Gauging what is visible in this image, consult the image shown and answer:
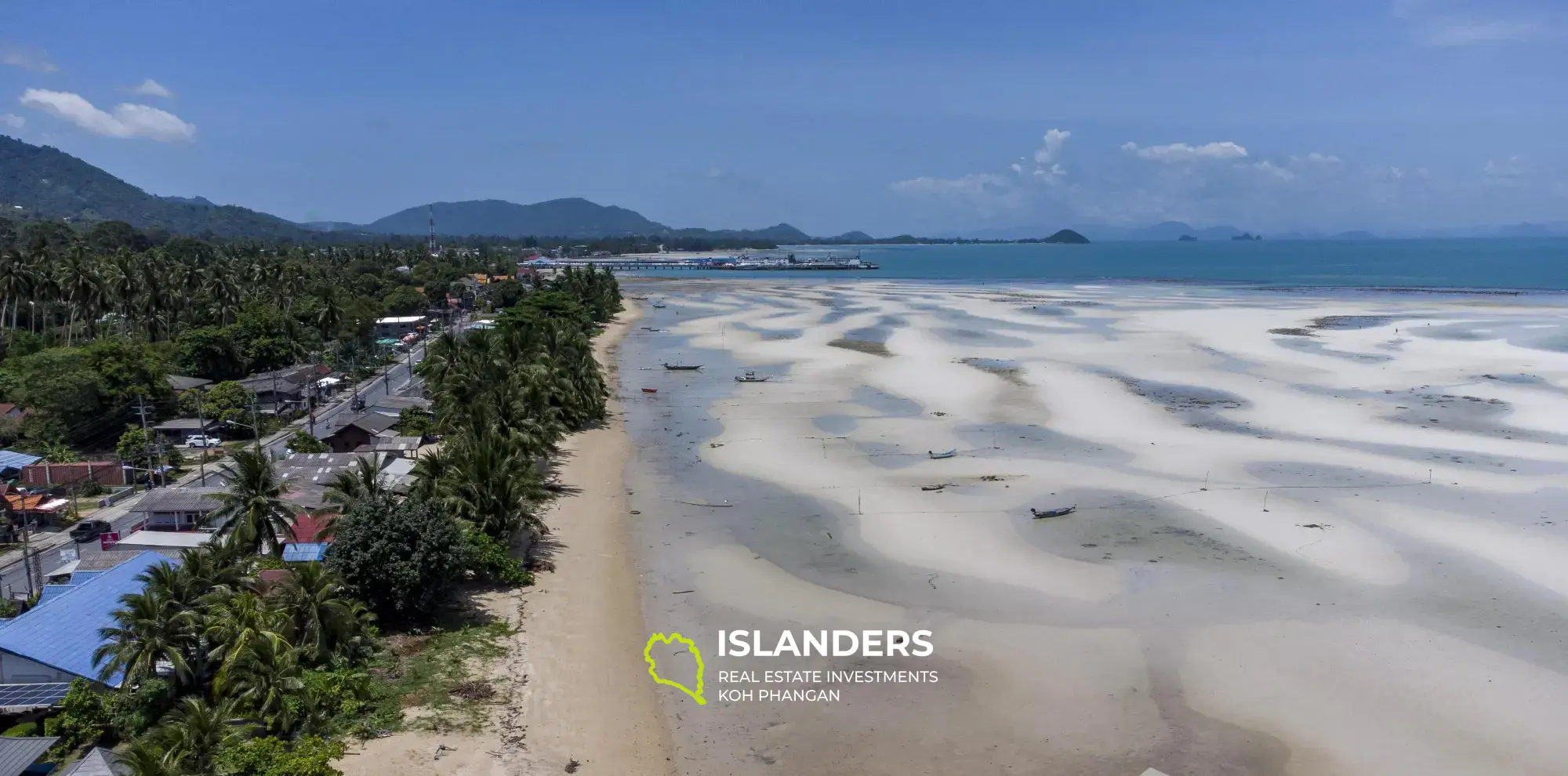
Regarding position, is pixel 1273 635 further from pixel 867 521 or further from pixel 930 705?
pixel 867 521

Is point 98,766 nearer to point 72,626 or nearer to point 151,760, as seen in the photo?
point 151,760

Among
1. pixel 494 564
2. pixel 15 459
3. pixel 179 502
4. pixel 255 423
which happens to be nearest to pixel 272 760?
pixel 494 564

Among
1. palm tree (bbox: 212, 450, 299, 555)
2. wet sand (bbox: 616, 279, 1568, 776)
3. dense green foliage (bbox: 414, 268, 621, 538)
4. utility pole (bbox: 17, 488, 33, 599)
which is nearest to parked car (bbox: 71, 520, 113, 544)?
utility pole (bbox: 17, 488, 33, 599)

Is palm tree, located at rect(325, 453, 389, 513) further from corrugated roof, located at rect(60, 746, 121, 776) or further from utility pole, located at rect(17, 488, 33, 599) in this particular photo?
corrugated roof, located at rect(60, 746, 121, 776)

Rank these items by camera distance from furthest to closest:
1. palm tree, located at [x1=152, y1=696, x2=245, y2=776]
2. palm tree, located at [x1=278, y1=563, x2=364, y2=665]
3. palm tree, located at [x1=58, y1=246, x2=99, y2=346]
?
1. palm tree, located at [x1=58, y1=246, x2=99, y2=346]
2. palm tree, located at [x1=278, y1=563, x2=364, y2=665]
3. palm tree, located at [x1=152, y1=696, x2=245, y2=776]

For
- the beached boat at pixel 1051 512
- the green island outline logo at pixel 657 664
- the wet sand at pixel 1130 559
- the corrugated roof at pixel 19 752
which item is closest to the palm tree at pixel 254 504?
the corrugated roof at pixel 19 752

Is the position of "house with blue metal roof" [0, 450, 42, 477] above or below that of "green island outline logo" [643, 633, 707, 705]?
above

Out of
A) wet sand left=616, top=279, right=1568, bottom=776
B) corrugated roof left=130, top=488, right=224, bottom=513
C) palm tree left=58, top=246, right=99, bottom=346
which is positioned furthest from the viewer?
palm tree left=58, top=246, right=99, bottom=346
